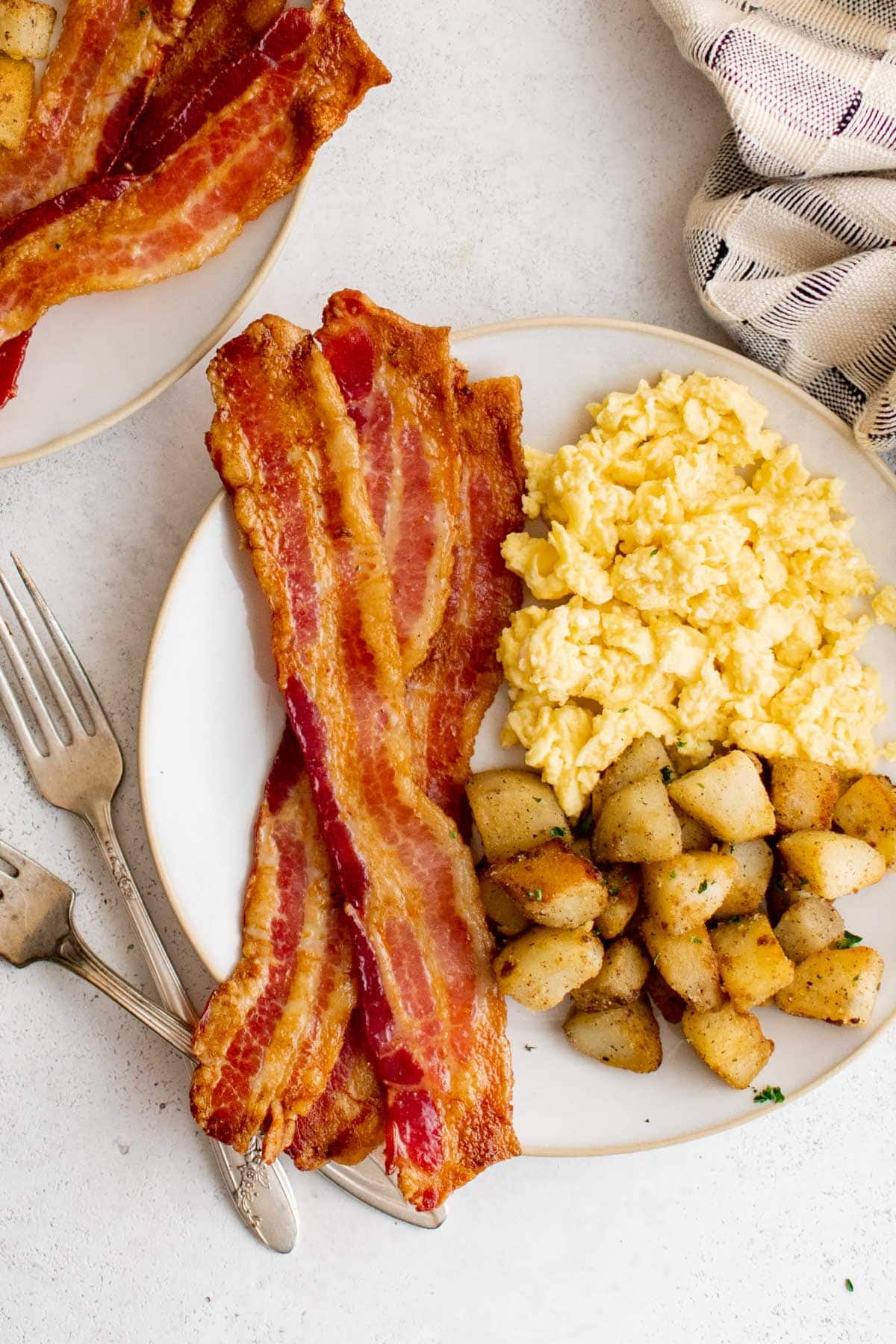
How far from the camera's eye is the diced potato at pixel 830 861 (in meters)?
2.01

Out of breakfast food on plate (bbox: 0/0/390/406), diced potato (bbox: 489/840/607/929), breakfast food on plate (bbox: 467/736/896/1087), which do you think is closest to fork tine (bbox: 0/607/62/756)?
breakfast food on plate (bbox: 0/0/390/406)

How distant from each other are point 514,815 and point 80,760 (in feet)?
3.13

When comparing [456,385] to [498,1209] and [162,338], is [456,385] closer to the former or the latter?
[162,338]

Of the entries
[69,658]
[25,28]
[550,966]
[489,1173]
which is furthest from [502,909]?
[25,28]

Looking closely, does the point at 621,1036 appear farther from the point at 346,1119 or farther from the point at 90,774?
the point at 90,774

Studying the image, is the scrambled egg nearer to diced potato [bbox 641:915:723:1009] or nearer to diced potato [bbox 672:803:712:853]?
diced potato [bbox 672:803:712:853]

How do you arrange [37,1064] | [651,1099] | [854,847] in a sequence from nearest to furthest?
[854,847] < [651,1099] < [37,1064]

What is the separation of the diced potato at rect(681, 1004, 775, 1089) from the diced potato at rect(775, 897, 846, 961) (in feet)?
0.52

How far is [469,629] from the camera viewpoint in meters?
2.19

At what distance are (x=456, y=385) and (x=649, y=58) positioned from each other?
88 cm

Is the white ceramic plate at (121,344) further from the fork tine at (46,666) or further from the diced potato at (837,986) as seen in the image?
the diced potato at (837,986)

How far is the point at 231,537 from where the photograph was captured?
6.97ft

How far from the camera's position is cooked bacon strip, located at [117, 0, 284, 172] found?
6.86 ft

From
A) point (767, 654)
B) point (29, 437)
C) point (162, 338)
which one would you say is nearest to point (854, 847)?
point (767, 654)
